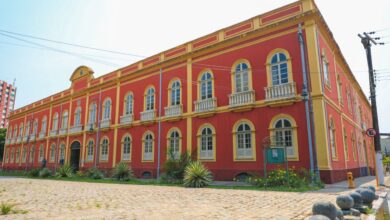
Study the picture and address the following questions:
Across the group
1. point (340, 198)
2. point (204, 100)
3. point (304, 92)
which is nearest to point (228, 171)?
point (204, 100)

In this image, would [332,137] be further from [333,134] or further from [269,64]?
[269,64]

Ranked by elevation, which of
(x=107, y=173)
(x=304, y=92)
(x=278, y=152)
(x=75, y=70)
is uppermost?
(x=75, y=70)

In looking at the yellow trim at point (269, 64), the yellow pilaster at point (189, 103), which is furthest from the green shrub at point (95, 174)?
the yellow trim at point (269, 64)

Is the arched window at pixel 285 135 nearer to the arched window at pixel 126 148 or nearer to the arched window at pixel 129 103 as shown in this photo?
the arched window at pixel 126 148

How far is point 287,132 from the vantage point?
527 inches

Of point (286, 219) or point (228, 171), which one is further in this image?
point (228, 171)

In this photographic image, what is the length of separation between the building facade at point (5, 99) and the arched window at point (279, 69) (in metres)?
95.7

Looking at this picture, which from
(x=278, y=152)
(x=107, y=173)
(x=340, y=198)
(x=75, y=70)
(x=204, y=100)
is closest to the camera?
(x=340, y=198)

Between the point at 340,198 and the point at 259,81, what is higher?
the point at 259,81

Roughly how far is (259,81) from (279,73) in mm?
1157

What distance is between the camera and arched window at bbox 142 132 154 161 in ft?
63.4

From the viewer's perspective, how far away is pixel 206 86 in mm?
17078

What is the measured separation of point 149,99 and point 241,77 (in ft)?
26.3

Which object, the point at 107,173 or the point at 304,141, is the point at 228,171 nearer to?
the point at 304,141
